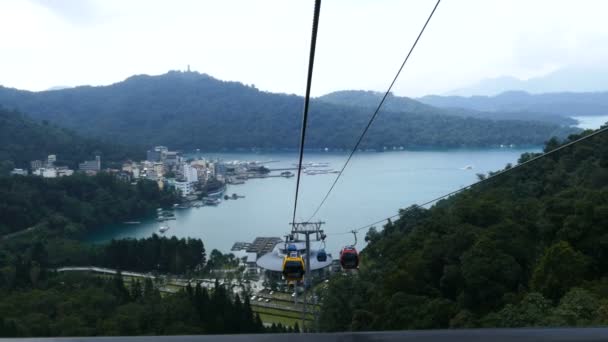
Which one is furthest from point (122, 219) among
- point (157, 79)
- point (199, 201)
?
point (157, 79)

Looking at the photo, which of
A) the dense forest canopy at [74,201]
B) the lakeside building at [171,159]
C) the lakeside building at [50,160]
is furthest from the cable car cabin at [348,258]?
the lakeside building at [171,159]

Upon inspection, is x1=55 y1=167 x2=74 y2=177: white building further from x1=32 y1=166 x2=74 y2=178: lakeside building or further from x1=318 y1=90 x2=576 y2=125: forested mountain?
x1=318 y1=90 x2=576 y2=125: forested mountain

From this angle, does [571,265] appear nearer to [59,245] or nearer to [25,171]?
[59,245]

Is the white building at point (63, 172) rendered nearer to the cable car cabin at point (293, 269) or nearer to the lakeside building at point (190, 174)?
the lakeside building at point (190, 174)

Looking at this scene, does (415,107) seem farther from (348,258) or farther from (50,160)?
(50,160)

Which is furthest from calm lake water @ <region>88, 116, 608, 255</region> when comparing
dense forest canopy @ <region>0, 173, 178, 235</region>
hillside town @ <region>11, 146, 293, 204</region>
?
hillside town @ <region>11, 146, 293, 204</region>

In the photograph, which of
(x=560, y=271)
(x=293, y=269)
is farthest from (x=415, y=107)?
(x=560, y=271)
